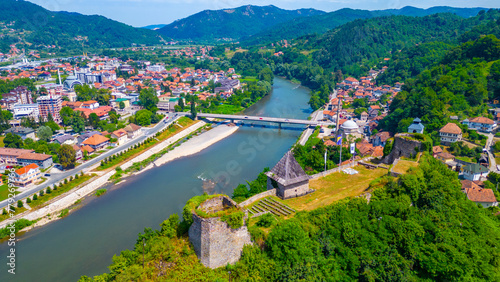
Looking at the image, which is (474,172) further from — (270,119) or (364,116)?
(270,119)

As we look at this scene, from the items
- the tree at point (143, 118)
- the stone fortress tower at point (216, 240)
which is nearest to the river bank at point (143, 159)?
the tree at point (143, 118)

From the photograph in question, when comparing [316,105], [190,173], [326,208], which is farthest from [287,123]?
[326,208]

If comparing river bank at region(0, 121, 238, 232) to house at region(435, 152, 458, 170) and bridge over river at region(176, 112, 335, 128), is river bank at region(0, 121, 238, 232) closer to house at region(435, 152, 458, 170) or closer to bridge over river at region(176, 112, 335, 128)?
bridge over river at region(176, 112, 335, 128)

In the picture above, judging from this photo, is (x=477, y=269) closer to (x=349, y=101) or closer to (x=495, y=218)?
(x=495, y=218)

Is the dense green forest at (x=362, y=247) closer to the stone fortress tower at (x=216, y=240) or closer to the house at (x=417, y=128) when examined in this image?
the stone fortress tower at (x=216, y=240)

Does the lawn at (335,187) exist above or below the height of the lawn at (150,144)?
above

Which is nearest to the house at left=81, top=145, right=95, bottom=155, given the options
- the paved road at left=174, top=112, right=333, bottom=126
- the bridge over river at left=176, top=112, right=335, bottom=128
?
the bridge over river at left=176, top=112, right=335, bottom=128
